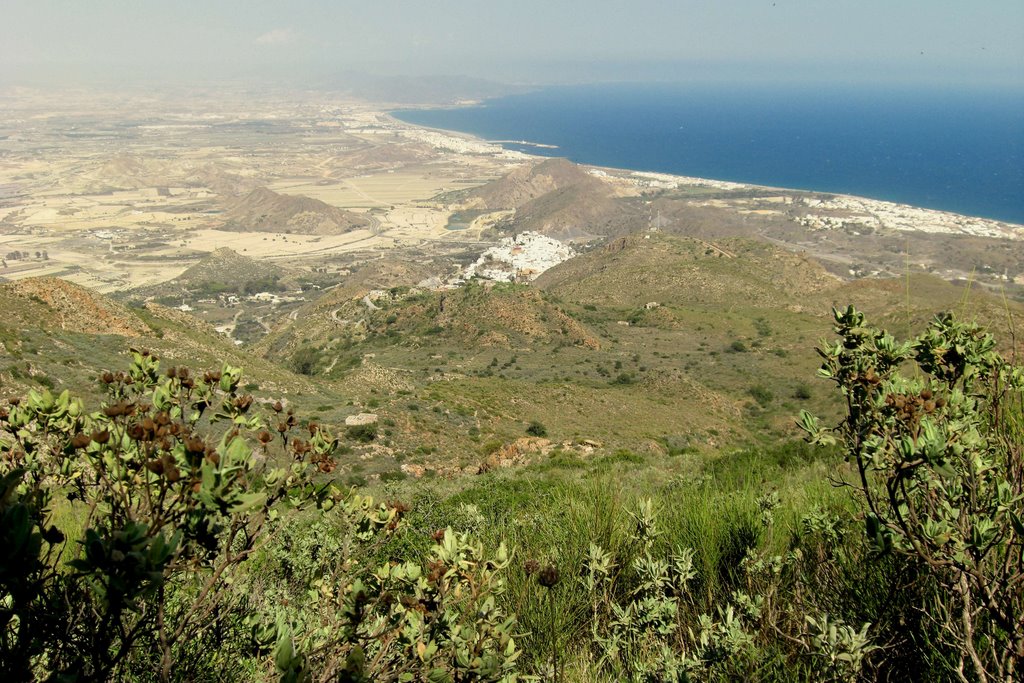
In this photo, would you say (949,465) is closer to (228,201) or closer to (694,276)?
(694,276)

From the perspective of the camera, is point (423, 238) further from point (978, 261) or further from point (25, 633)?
point (25, 633)

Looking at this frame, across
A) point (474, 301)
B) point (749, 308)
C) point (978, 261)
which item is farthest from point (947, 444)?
point (978, 261)

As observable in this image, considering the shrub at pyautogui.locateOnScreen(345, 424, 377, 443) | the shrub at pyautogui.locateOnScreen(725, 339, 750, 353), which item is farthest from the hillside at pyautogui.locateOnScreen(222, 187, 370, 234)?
the shrub at pyautogui.locateOnScreen(345, 424, 377, 443)

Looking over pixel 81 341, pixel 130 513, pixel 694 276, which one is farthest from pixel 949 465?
pixel 694 276

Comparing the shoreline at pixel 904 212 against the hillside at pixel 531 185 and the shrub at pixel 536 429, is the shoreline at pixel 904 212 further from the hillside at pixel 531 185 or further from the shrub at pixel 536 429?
the shrub at pixel 536 429

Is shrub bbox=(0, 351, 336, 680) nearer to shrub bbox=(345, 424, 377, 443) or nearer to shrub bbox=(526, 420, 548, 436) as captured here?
shrub bbox=(345, 424, 377, 443)

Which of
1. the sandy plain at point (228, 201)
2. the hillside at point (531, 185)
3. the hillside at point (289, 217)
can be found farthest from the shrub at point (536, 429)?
the hillside at point (531, 185)
